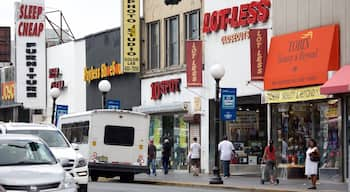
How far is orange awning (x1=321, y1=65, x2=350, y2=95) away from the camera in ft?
86.9

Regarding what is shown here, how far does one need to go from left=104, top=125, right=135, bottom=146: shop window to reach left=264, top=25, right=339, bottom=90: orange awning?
218 inches

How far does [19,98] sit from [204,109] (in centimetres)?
1681

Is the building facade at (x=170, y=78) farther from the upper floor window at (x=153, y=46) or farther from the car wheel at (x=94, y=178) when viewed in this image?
the car wheel at (x=94, y=178)

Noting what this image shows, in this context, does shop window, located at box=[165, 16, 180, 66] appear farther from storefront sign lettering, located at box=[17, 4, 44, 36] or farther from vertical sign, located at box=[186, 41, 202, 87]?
storefront sign lettering, located at box=[17, 4, 44, 36]

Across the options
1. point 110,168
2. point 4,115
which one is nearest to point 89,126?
point 110,168

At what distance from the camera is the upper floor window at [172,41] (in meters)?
39.2

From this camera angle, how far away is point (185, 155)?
39094 millimetres

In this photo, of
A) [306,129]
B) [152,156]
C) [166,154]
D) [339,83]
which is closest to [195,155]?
[166,154]

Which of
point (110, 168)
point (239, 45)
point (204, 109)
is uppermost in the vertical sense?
point (239, 45)

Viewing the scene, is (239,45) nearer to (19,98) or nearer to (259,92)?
(259,92)

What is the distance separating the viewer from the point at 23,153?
1578 cm

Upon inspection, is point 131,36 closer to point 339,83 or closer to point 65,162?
point 339,83

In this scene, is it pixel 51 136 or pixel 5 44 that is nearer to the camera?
pixel 51 136

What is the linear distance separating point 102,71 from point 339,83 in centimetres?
2040
